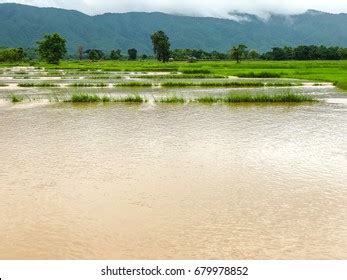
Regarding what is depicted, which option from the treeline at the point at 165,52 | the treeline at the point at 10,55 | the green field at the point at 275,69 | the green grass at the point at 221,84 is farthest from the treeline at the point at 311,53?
the green grass at the point at 221,84

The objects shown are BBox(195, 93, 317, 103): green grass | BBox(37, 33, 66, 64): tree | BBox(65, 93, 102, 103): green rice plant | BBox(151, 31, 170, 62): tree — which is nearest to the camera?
BBox(195, 93, 317, 103): green grass

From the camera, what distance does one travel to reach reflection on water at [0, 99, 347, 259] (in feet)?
26.1

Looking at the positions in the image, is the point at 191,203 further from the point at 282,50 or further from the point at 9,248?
the point at 282,50

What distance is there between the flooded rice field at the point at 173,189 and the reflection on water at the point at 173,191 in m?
0.03

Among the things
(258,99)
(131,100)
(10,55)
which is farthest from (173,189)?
(10,55)

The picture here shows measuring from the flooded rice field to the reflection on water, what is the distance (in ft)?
0.10

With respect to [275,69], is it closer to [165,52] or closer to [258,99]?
[258,99]

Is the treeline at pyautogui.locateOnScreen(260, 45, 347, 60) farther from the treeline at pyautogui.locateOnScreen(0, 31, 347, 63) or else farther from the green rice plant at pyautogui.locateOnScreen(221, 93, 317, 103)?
the green rice plant at pyautogui.locateOnScreen(221, 93, 317, 103)

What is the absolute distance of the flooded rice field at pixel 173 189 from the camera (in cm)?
796

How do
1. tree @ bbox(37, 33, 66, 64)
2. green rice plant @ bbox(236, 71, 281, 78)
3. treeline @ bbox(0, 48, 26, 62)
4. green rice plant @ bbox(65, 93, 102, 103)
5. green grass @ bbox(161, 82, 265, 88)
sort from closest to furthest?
green rice plant @ bbox(65, 93, 102, 103) < green grass @ bbox(161, 82, 265, 88) < green rice plant @ bbox(236, 71, 281, 78) < tree @ bbox(37, 33, 66, 64) < treeline @ bbox(0, 48, 26, 62)

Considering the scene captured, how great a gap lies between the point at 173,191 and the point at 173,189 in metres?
0.16

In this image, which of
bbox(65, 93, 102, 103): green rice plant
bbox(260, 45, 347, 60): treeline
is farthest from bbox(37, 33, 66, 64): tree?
bbox(65, 93, 102, 103): green rice plant

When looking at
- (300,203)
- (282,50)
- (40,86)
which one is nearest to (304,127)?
(300,203)
